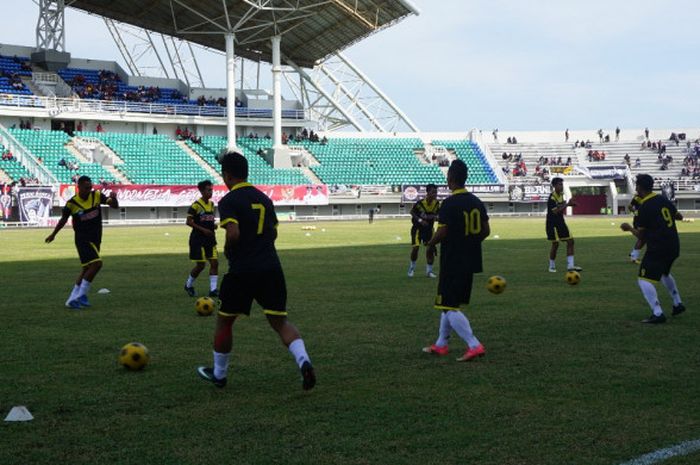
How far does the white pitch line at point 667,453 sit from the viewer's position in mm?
6352

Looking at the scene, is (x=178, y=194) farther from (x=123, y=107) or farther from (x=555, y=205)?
(x=555, y=205)

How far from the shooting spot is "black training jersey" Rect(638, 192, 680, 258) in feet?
43.6

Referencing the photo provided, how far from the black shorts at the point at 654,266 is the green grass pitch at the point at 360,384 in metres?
0.72

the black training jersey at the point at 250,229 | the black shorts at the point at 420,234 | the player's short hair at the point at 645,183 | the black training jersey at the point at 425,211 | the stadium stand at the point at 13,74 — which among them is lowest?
the black shorts at the point at 420,234

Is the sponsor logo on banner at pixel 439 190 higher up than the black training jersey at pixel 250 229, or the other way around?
the black training jersey at pixel 250 229

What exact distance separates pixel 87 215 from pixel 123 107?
58063 mm

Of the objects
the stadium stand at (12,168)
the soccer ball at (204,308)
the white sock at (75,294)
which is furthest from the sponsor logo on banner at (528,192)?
the soccer ball at (204,308)

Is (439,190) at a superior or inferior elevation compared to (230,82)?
inferior

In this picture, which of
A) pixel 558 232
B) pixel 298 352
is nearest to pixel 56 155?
pixel 558 232

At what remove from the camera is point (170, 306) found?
52.2ft

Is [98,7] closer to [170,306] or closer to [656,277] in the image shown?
[170,306]

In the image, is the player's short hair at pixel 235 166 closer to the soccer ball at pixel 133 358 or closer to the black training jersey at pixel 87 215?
the soccer ball at pixel 133 358

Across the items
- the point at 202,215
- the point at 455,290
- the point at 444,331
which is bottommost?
Result: the point at 444,331

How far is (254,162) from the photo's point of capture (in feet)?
242
